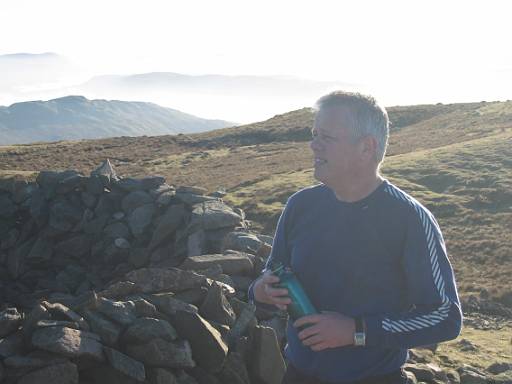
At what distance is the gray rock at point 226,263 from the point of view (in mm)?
12914

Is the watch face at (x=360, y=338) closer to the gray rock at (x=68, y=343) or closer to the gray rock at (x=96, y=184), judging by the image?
the gray rock at (x=68, y=343)

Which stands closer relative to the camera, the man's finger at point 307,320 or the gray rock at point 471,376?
the man's finger at point 307,320

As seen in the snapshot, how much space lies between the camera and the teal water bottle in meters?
4.90

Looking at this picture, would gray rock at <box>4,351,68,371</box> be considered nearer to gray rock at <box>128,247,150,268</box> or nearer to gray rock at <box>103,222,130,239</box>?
gray rock at <box>128,247,150,268</box>

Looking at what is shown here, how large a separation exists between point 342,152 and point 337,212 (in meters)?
0.53

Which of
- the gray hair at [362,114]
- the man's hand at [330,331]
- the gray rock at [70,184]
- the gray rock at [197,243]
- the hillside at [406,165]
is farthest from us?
the hillside at [406,165]

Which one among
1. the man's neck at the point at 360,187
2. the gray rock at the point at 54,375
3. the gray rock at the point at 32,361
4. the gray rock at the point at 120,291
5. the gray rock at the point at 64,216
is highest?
the man's neck at the point at 360,187

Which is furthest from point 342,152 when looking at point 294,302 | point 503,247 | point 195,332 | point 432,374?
point 503,247

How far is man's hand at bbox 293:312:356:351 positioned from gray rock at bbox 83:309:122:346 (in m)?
4.70

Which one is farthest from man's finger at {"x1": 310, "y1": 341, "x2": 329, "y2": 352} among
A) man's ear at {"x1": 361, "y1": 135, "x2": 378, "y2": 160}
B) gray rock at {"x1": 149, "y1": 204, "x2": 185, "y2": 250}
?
gray rock at {"x1": 149, "y1": 204, "x2": 185, "y2": 250}

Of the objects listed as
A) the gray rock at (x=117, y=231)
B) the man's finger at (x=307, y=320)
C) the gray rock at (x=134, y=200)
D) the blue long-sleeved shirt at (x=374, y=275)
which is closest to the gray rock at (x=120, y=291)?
the blue long-sleeved shirt at (x=374, y=275)

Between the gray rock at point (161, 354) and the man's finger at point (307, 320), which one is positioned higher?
the man's finger at point (307, 320)

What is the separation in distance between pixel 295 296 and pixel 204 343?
14.6 feet

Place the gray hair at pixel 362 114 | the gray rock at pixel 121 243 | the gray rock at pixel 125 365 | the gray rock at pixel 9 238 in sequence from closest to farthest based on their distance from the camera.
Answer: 1. the gray hair at pixel 362 114
2. the gray rock at pixel 125 365
3. the gray rock at pixel 121 243
4. the gray rock at pixel 9 238
